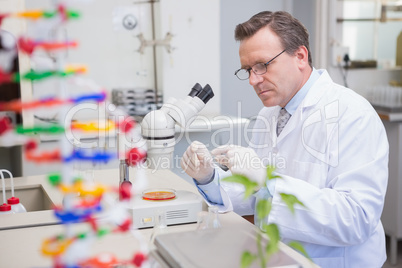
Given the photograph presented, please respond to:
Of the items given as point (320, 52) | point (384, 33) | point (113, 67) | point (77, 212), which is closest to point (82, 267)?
point (77, 212)

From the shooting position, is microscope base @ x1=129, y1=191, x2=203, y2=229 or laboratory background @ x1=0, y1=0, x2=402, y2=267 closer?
microscope base @ x1=129, y1=191, x2=203, y2=229

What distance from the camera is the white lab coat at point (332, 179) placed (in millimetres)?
1492

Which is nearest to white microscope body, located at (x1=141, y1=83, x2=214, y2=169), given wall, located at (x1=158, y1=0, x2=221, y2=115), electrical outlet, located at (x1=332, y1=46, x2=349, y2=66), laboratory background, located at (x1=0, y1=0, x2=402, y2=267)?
laboratory background, located at (x1=0, y1=0, x2=402, y2=267)

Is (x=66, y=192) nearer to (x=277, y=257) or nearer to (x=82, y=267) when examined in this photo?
(x=82, y=267)

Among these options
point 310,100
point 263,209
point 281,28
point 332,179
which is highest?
point 281,28

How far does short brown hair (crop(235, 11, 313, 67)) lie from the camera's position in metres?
1.77

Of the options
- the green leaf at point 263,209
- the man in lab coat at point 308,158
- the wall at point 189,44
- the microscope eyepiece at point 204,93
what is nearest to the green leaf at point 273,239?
the green leaf at point 263,209

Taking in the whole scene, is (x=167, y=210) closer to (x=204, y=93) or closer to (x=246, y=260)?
(x=204, y=93)

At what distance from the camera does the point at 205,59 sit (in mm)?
3801

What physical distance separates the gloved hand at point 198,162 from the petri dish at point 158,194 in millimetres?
99

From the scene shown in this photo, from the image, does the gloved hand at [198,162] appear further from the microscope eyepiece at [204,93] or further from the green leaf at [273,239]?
the green leaf at [273,239]

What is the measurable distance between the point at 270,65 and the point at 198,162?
0.43 metres

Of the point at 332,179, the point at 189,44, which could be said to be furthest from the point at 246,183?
the point at 189,44

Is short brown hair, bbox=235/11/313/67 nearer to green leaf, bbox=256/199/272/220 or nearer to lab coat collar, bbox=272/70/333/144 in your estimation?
lab coat collar, bbox=272/70/333/144
